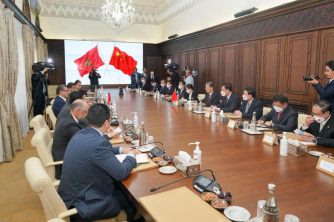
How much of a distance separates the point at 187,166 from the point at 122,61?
34.1 feet

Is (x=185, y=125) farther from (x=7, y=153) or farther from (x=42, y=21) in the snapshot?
(x=42, y=21)

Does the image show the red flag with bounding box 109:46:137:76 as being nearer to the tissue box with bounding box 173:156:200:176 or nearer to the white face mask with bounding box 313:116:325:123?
the white face mask with bounding box 313:116:325:123

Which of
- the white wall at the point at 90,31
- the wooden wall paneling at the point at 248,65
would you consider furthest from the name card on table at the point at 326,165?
the white wall at the point at 90,31

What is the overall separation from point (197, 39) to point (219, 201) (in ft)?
24.7

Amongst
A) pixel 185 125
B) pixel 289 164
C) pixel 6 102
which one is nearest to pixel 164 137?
pixel 185 125

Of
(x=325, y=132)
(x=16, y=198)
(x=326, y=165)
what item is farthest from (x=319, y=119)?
(x=16, y=198)

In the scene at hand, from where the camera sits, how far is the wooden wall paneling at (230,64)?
6418 millimetres

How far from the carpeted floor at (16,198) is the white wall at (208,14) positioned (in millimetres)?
5472

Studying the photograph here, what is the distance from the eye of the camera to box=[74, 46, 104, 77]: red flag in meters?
10.8

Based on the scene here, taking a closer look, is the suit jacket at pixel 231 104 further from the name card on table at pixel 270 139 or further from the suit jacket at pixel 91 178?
the suit jacket at pixel 91 178

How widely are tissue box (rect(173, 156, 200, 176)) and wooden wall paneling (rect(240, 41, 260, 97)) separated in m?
4.57

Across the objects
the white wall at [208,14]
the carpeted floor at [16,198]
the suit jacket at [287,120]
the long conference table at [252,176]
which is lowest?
the carpeted floor at [16,198]

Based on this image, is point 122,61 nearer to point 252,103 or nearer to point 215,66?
point 215,66

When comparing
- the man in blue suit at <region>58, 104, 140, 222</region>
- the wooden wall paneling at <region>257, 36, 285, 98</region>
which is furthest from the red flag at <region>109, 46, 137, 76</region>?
the man in blue suit at <region>58, 104, 140, 222</region>
